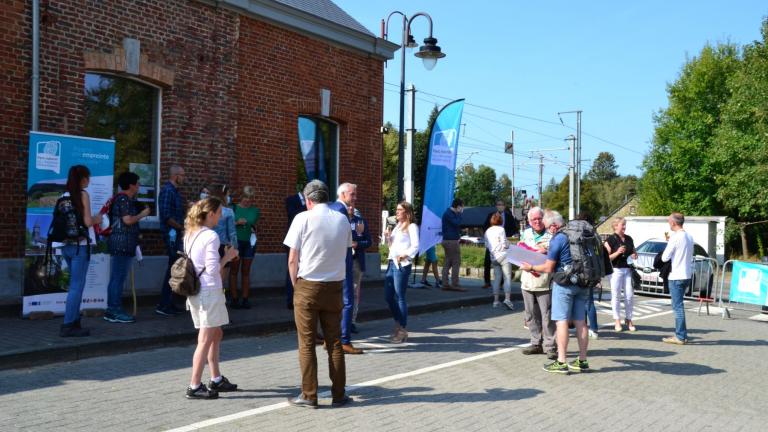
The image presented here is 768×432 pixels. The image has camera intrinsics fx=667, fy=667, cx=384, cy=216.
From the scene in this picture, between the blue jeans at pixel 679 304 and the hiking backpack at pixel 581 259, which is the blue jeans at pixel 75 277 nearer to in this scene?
the hiking backpack at pixel 581 259

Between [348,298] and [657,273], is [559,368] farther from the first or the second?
[657,273]

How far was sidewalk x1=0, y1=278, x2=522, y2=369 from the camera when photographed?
7.01 metres

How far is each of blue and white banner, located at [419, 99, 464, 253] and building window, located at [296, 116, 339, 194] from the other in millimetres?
2114

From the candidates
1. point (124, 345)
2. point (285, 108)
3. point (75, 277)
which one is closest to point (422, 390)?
point (124, 345)

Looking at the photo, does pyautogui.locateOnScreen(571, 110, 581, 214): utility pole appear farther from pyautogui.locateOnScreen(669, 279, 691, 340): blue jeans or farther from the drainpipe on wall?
the drainpipe on wall

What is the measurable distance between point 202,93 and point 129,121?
1.39 m

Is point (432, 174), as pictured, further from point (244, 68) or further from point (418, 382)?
point (418, 382)

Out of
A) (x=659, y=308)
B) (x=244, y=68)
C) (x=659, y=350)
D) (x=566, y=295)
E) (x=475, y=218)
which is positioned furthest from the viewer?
(x=475, y=218)

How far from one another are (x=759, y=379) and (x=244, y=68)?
31.7 feet

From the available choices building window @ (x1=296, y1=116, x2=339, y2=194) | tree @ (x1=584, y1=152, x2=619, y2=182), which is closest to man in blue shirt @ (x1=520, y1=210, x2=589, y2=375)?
A: building window @ (x1=296, y1=116, x2=339, y2=194)

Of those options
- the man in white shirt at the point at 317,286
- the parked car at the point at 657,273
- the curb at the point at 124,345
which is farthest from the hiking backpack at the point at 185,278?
the parked car at the point at 657,273

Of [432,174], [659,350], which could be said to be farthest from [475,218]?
[659,350]

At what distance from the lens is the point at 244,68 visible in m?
12.5

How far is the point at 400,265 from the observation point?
8688mm
